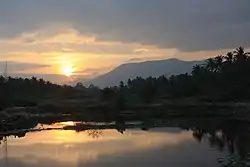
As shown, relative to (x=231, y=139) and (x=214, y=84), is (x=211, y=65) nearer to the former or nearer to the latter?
(x=214, y=84)

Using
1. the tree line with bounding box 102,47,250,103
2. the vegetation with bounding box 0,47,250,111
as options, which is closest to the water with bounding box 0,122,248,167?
the vegetation with bounding box 0,47,250,111

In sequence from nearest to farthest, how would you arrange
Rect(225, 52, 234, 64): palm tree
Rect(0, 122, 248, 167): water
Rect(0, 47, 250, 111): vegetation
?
Rect(0, 122, 248, 167): water
Rect(0, 47, 250, 111): vegetation
Rect(225, 52, 234, 64): palm tree

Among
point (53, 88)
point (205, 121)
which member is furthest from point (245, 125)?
point (53, 88)

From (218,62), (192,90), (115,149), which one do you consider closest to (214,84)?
(192,90)

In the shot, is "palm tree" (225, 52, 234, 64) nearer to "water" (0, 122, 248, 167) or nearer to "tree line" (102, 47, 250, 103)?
"tree line" (102, 47, 250, 103)

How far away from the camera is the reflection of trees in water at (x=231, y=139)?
70.5 feet

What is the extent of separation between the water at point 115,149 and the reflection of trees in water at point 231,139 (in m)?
0.07

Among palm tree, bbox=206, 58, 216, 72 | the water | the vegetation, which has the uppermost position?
palm tree, bbox=206, 58, 216, 72

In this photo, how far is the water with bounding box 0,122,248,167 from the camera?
75.1ft

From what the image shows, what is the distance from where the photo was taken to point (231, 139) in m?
31.2

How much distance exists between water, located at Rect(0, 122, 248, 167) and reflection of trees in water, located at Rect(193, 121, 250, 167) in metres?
0.07

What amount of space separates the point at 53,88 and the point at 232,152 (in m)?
78.1

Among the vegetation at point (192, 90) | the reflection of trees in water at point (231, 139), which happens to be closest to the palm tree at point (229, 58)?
the vegetation at point (192, 90)

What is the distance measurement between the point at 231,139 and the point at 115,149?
8.22 metres
